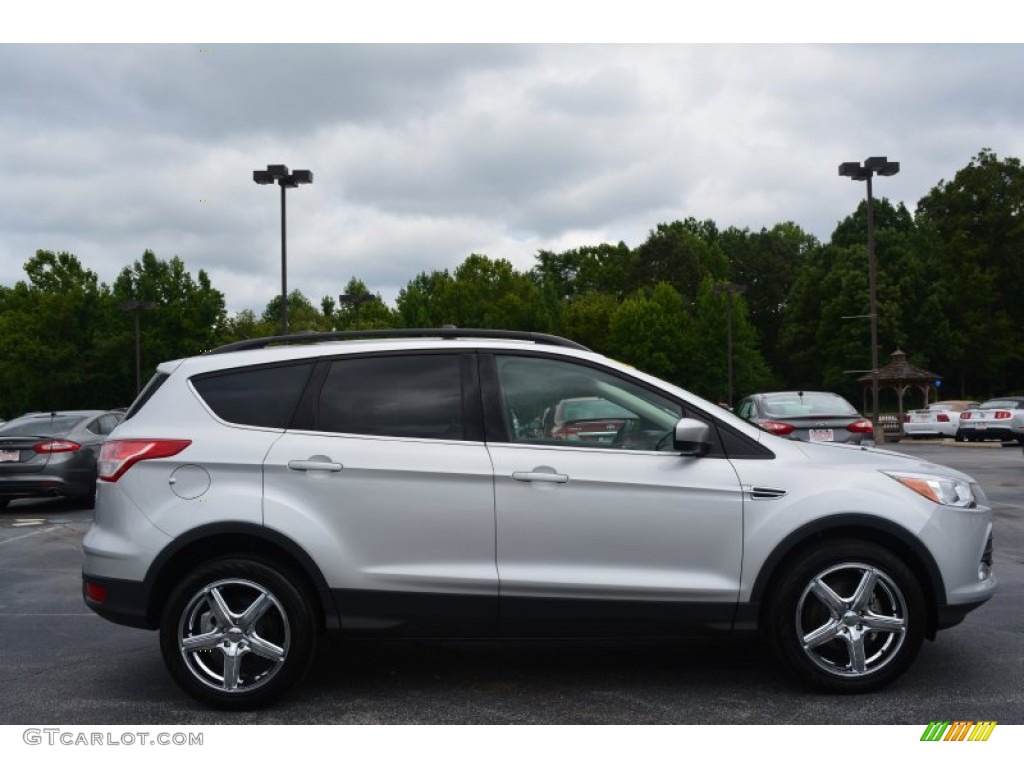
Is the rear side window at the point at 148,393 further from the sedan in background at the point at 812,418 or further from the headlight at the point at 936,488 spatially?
the sedan in background at the point at 812,418

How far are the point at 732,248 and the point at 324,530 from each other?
9628cm

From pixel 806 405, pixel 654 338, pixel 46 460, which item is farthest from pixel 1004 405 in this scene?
pixel 654 338

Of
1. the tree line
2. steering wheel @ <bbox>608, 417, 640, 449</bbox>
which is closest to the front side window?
steering wheel @ <bbox>608, 417, 640, 449</bbox>

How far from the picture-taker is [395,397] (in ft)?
16.9

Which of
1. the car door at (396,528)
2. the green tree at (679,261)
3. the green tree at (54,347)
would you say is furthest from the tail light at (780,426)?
the green tree at (679,261)

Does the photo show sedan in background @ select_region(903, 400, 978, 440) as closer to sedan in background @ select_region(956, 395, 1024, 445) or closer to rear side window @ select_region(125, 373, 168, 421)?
sedan in background @ select_region(956, 395, 1024, 445)

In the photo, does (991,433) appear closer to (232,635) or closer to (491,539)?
(491,539)

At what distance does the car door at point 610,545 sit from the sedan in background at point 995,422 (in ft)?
90.1

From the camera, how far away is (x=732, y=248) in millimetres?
97812

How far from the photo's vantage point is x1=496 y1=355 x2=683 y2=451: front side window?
16.7ft

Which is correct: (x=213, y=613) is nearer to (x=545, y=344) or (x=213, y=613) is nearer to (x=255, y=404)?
(x=255, y=404)

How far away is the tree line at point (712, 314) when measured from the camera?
209 feet

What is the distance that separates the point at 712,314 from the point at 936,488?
70179 mm
